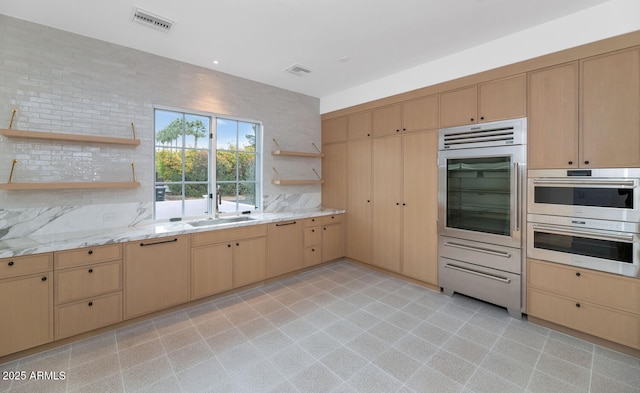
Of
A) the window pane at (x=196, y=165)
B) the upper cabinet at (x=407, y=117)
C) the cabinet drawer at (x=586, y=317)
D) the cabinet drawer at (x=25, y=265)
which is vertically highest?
the upper cabinet at (x=407, y=117)

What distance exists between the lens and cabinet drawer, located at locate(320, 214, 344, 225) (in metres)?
4.48

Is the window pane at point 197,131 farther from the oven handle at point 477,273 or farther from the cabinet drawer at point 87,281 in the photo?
the oven handle at point 477,273

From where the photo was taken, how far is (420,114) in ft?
12.1

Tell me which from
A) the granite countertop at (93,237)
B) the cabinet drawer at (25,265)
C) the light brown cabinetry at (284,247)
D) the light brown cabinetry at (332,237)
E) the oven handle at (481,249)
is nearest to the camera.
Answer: the cabinet drawer at (25,265)

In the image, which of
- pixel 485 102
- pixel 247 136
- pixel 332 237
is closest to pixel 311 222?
pixel 332 237

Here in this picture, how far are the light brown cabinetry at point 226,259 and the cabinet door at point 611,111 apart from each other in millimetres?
3531

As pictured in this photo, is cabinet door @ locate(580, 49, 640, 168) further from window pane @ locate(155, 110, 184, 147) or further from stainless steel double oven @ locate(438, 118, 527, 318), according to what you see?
window pane @ locate(155, 110, 184, 147)

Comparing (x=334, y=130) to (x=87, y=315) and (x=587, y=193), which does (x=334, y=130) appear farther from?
(x=87, y=315)

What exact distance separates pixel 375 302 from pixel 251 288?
5.31 feet

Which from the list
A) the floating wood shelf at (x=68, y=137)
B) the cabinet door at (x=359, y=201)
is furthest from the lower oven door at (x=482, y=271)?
the floating wood shelf at (x=68, y=137)

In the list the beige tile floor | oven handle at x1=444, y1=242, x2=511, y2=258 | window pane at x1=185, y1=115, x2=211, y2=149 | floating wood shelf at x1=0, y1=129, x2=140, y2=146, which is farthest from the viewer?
window pane at x1=185, y1=115, x2=211, y2=149

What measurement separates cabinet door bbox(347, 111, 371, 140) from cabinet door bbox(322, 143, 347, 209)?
254 mm

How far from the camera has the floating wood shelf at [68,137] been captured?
248 centimetres

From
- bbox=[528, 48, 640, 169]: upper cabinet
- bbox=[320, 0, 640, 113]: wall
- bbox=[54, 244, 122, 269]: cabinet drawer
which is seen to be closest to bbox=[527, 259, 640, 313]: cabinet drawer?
bbox=[528, 48, 640, 169]: upper cabinet
